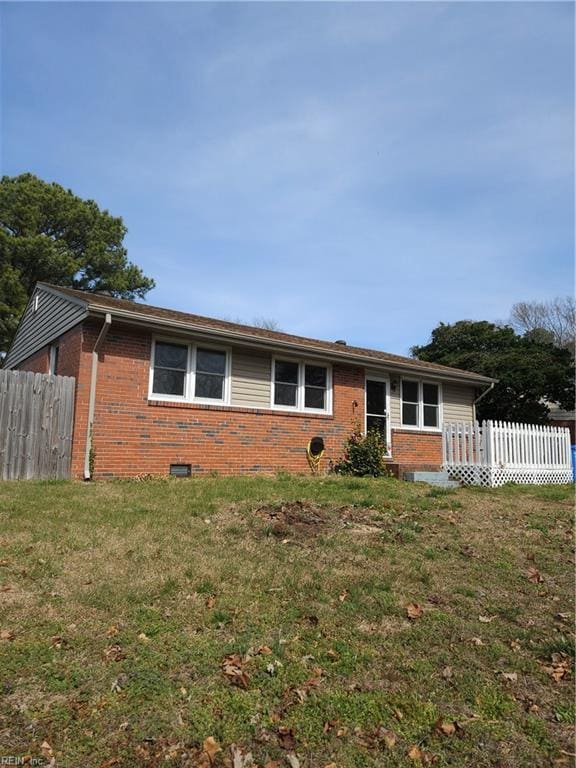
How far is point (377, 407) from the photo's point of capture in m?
14.3

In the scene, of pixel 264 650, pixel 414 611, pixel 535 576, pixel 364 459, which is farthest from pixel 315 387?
pixel 264 650

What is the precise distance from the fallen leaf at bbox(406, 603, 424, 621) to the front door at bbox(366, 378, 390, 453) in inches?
385

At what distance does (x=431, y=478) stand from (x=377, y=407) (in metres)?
2.71

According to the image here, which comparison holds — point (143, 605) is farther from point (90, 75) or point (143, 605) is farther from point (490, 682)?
point (90, 75)

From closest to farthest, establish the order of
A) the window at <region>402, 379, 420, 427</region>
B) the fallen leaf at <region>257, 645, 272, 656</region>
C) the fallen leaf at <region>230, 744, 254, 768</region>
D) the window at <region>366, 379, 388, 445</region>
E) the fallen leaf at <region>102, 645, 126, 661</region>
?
the fallen leaf at <region>230, 744, 254, 768</region> < the fallen leaf at <region>102, 645, 126, 661</region> < the fallen leaf at <region>257, 645, 272, 656</region> < the window at <region>366, 379, 388, 445</region> < the window at <region>402, 379, 420, 427</region>

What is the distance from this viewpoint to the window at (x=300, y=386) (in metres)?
12.5

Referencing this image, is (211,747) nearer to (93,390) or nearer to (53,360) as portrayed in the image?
(93,390)

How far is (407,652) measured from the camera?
141 inches

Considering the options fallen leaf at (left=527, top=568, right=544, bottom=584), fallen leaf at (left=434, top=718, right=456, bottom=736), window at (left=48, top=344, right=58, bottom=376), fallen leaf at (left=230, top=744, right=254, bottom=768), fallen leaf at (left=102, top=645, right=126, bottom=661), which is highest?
window at (left=48, top=344, right=58, bottom=376)

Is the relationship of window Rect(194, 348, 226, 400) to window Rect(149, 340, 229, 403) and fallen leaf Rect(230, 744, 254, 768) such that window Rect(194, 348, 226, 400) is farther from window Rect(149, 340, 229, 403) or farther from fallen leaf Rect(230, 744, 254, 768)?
fallen leaf Rect(230, 744, 254, 768)

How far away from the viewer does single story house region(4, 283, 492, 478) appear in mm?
9984

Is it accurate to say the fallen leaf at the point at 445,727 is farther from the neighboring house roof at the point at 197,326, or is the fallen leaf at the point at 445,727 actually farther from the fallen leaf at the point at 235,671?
the neighboring house roof at the point at 197,326

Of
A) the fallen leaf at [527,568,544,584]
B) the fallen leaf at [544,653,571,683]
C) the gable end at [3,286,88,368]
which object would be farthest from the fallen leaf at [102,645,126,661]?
the gable end at [3,286,88,368]

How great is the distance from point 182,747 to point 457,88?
33.2 feet
